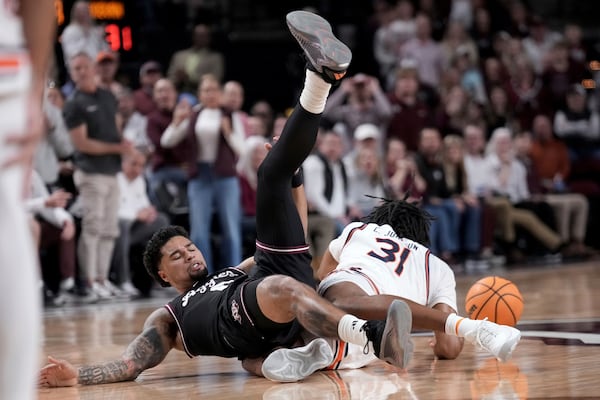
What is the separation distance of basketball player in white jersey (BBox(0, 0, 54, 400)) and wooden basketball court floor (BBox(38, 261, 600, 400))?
7.66 ft

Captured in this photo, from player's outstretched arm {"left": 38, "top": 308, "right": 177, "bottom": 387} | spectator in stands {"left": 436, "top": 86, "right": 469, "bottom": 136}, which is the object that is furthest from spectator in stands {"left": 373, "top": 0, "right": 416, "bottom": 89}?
player's outstretched arm {"left": 38, "top": 308, "right": 177, "bottom": 387}

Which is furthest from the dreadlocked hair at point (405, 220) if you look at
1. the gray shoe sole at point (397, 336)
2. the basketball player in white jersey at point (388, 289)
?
the gray shoe sole at point (397, 336)

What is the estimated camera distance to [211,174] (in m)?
9.99

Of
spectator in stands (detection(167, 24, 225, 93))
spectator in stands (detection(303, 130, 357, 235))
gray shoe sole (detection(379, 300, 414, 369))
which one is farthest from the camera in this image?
spectator in stands (detection(167, 24, 225, 93))

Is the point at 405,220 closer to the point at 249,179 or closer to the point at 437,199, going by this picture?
the point at 249,179

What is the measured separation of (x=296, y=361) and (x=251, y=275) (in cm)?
53

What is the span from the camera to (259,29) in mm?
15062

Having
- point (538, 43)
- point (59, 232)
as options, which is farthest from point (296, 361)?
point (538, 43)

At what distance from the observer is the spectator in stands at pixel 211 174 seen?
991 centimetres

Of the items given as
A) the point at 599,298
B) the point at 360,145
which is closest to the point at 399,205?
the point at 599,298

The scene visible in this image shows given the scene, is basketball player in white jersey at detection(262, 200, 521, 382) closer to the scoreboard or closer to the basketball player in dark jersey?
the basketball player in dark jersey

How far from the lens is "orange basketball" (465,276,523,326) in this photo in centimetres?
549

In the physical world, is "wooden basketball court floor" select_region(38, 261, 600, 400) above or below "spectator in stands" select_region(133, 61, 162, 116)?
below

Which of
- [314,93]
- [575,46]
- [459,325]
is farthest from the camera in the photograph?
[575,46]
